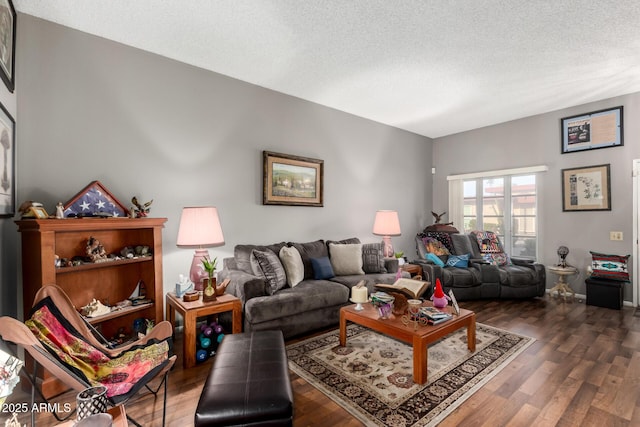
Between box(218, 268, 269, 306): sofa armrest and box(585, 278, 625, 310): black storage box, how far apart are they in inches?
173

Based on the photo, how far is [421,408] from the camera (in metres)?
1.93

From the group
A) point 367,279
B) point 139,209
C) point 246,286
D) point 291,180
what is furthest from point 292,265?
point 139,209

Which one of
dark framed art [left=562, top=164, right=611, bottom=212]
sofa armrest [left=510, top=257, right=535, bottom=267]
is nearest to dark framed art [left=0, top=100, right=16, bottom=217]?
sofa armrest [left=510, top=257, right=535, bottom=267]

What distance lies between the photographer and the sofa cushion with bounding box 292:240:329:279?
3688 mm

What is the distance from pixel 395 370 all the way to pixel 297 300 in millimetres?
1079

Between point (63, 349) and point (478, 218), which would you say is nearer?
point (63, 349)

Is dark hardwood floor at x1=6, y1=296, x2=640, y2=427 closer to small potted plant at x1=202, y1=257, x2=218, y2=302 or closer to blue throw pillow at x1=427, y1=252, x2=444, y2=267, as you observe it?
small potted plant at x1=202, y1=257, x2=218, y2=302

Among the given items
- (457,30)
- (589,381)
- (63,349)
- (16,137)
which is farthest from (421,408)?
(16,137)

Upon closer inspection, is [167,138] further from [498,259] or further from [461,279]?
[498,259]

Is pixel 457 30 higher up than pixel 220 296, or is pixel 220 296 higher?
pixel 457 30

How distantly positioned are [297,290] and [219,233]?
38.3 inches

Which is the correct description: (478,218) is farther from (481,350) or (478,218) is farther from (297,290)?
(297,290)

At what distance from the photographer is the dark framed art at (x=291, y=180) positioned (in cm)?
382

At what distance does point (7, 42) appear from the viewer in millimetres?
2092
